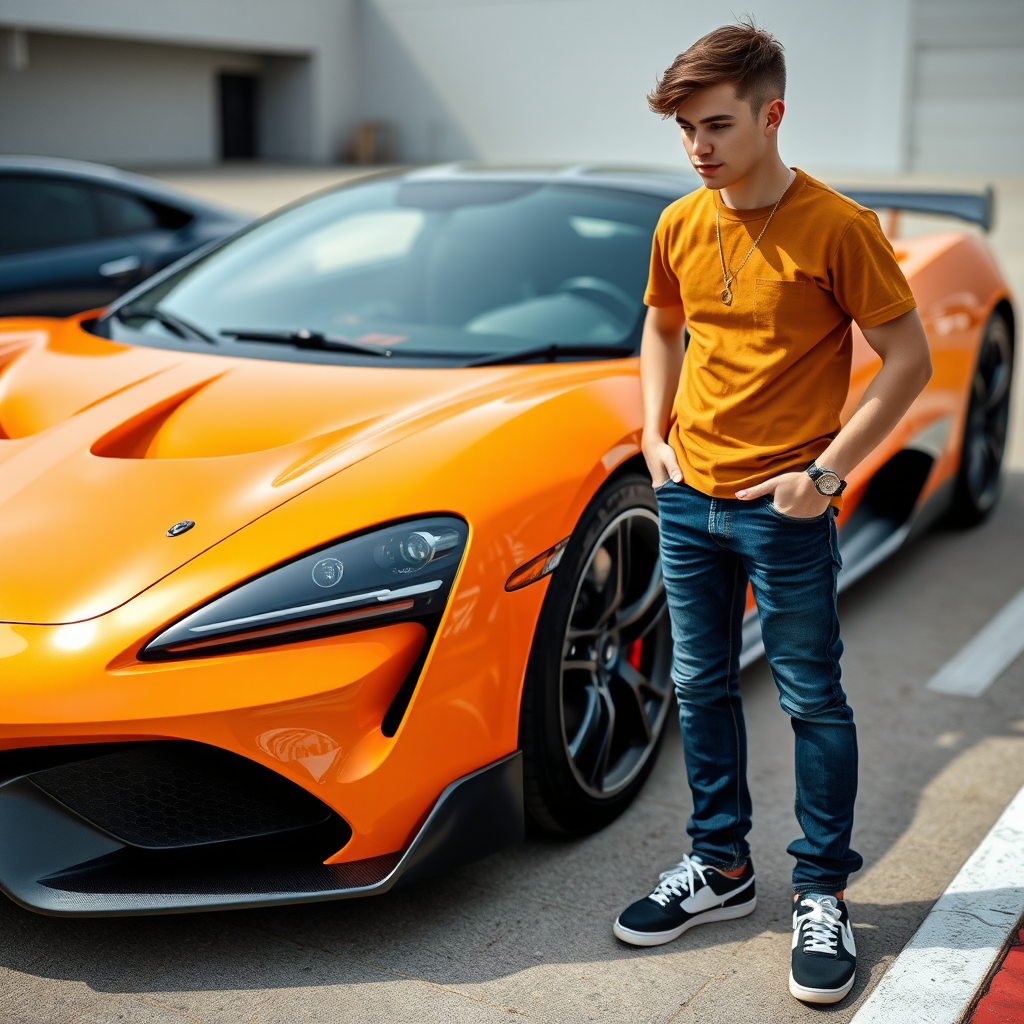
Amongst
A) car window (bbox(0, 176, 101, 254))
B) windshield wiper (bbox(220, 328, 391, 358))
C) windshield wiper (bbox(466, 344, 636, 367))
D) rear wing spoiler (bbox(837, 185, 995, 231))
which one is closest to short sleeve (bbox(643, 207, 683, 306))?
windshield wiper (bbox(466, 344, 636, 367))

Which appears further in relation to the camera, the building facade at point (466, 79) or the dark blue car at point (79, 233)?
the building facade at point (466, 79)

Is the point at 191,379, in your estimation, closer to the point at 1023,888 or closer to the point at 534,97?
the point at 1023,888

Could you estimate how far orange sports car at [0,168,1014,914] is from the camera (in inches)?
82.3

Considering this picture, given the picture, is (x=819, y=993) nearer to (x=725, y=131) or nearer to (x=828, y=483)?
(x=828, y=483)

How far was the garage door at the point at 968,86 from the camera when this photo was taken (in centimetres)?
2494

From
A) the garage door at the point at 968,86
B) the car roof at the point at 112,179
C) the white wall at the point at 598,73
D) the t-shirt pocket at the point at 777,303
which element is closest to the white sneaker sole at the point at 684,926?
the t-shirt pocket at the point at 777,303

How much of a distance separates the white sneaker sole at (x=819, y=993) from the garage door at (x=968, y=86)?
86.1 feet

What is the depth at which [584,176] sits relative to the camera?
12.4 feet

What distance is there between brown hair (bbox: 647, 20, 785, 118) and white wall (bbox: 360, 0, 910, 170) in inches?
986

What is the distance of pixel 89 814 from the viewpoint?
214 centimetres

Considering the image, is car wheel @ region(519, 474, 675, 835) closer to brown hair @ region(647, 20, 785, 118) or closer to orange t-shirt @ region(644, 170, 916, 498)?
orange t-shirt @ region(644, 170, 916, 498)

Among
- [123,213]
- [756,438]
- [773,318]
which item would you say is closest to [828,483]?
[756,438]

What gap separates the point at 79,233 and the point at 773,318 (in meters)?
4.45

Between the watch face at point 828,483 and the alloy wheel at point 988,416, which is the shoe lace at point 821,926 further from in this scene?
the alloy wheel at point 988,416
